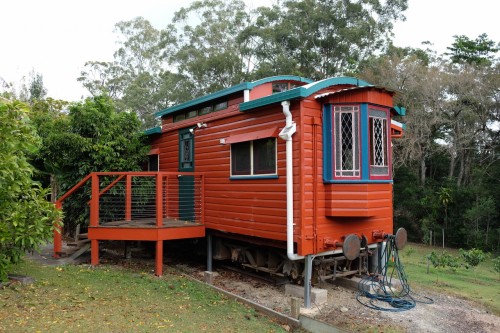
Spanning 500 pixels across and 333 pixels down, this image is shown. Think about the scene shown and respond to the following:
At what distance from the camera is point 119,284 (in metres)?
7.57

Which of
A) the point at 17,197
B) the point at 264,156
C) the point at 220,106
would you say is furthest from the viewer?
the point at 220,106

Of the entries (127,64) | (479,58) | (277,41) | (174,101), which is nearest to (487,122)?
(479,58)

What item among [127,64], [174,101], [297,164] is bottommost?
[297,164]

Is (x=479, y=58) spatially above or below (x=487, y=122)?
above

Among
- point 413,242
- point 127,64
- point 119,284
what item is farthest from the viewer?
point 127,64

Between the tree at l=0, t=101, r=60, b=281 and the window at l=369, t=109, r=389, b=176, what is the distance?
552 centimetres

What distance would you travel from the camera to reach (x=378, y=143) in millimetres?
7418

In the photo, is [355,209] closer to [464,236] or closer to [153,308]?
[153,308]

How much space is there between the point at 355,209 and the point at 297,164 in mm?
1281

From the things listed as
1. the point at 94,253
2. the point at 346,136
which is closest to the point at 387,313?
the point at 346,136

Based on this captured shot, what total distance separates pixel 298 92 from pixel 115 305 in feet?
14.8

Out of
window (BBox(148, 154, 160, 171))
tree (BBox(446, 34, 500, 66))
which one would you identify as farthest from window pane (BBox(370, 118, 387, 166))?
tree (BBox(446, 34, 500, 66))

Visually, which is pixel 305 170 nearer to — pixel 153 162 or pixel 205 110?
pixel 205 110

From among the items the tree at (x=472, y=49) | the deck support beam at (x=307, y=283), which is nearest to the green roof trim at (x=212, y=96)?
the deck support beam at (x=307, y=283)
